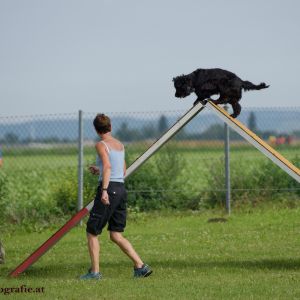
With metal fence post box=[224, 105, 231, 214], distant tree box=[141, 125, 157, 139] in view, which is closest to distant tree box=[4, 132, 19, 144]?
distant tree box=[141, 125, 157, 139]

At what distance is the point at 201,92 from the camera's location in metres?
8.21

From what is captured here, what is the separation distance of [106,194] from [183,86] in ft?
5.38

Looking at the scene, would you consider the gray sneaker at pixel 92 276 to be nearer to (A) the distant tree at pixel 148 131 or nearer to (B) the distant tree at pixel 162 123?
(B) the distant tree at pixel 162 123

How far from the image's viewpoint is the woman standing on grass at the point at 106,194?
7.30 meters

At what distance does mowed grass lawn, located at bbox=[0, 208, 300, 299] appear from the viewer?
6.83 metres

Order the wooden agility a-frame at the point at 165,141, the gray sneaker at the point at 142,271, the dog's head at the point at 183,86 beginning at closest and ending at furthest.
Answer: the gray sneaker at the point at 142,271
the wooden agility a-frame at the point at 165,141
the dog's head at the point at 183,86

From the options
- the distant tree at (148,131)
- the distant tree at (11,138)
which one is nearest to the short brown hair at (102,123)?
the distant tree at (148,131)

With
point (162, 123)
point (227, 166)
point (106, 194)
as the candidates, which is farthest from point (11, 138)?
point (106, 194)

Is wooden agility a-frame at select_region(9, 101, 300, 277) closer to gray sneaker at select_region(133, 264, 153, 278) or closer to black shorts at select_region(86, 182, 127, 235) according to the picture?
black shorts at select_region(86, 182, 127, 235)

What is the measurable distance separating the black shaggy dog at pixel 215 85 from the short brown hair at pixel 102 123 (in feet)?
3.73

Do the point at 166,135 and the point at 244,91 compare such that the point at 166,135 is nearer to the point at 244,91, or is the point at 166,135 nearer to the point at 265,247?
the point at 244,91

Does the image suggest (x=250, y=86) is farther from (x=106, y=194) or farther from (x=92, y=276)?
(x=92, y=276)

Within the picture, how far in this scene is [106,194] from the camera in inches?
286

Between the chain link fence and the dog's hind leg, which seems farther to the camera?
the chain link fence
